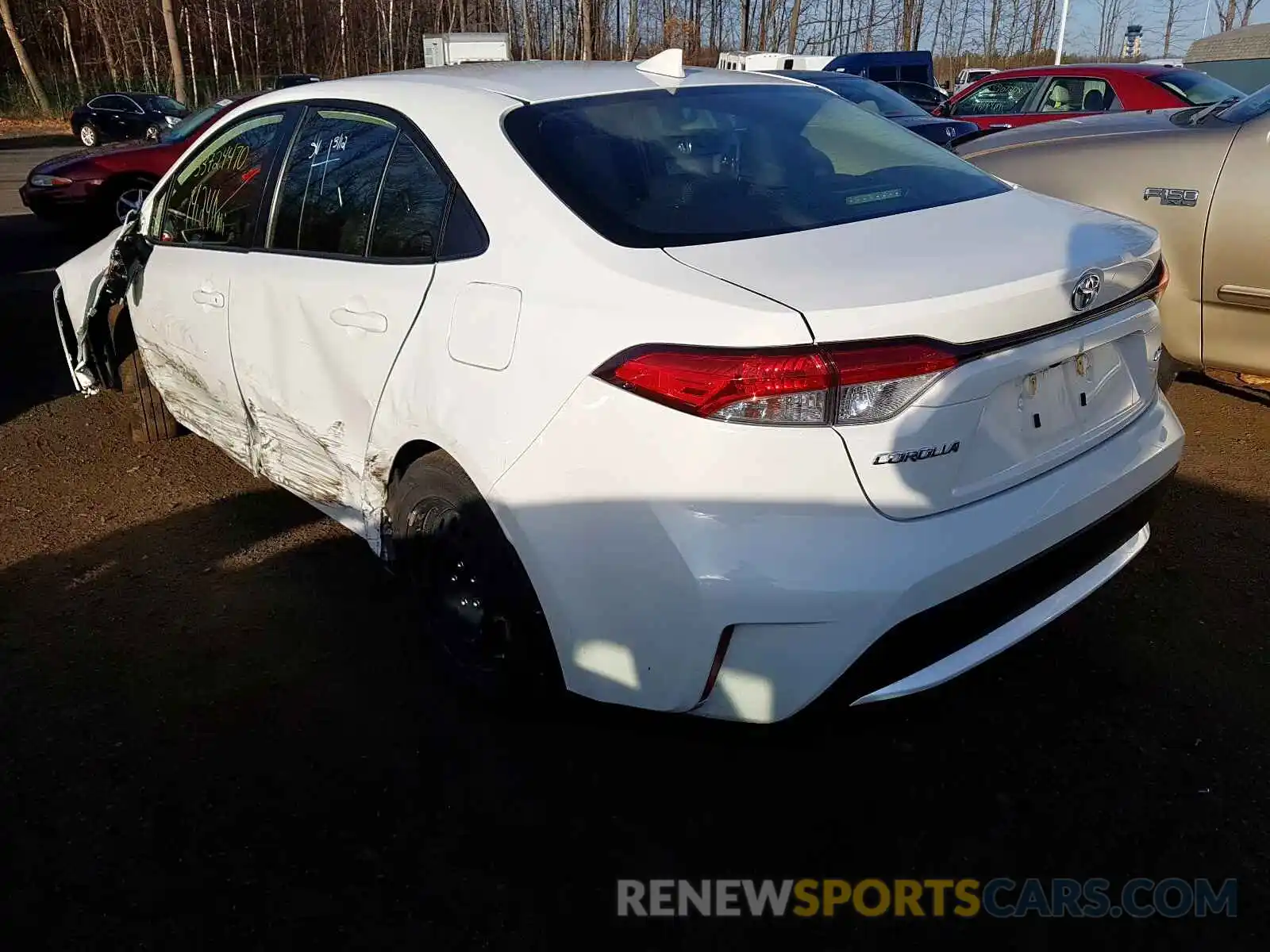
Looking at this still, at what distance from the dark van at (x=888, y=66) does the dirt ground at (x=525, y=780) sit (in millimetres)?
16741

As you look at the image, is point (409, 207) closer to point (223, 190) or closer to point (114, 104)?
point (223, 190)

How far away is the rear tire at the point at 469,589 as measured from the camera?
2381 mm

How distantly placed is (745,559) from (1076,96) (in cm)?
999

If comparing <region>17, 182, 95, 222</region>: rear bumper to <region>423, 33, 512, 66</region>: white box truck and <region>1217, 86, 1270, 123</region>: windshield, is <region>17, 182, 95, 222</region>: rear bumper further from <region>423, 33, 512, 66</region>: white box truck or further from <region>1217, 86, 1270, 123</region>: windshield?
<region>423, 33, 512, 66</region>: white box truck

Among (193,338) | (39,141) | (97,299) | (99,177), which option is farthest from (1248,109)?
(39,141)

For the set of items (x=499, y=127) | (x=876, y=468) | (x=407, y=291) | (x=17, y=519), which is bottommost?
(x=17, y=519)

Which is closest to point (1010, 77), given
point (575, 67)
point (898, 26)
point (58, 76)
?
point (575, 67)

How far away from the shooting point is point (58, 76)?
3594 centimetres

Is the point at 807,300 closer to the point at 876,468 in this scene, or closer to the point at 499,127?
the point at 876,468

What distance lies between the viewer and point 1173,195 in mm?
4348

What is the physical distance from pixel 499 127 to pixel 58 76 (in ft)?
135

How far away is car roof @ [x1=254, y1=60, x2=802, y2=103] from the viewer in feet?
9.18

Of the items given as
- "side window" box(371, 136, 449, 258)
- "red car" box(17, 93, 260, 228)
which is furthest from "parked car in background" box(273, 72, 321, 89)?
"side window" box(371, 136, 449, 258)

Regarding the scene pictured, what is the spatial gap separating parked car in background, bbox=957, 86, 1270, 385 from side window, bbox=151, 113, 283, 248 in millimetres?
3542
